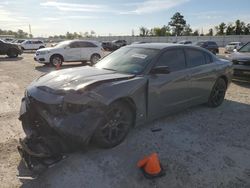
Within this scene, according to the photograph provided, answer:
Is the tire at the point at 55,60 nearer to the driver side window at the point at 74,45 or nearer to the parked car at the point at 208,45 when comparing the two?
the driver side window at the point at 74,45

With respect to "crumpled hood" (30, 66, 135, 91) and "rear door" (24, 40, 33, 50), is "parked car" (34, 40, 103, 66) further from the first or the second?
"rear door" (24, 40, 33, 50)

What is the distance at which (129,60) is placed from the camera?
15.5 ft

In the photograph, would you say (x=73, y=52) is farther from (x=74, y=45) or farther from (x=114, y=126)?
(x=114, y=126)

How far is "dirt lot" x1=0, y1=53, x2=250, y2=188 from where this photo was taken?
3.09 metres

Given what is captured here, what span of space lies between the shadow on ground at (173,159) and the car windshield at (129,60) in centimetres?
115

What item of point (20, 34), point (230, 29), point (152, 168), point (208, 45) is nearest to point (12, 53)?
point (208, 45)

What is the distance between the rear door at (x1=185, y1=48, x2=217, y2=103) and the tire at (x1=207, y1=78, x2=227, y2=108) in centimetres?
24

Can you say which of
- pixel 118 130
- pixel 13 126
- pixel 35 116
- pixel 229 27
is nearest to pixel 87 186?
pixel 118 130

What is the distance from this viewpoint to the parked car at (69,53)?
14172 mm

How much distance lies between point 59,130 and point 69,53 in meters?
12.0

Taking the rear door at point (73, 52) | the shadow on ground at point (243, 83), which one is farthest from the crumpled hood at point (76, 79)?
the rear door at point (73, 52)

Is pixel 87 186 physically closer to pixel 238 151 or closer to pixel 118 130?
pixel 118 130

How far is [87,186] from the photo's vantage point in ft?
9.77

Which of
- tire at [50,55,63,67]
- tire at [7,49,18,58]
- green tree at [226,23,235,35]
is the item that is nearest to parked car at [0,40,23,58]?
tire at [7,49,18,58]
